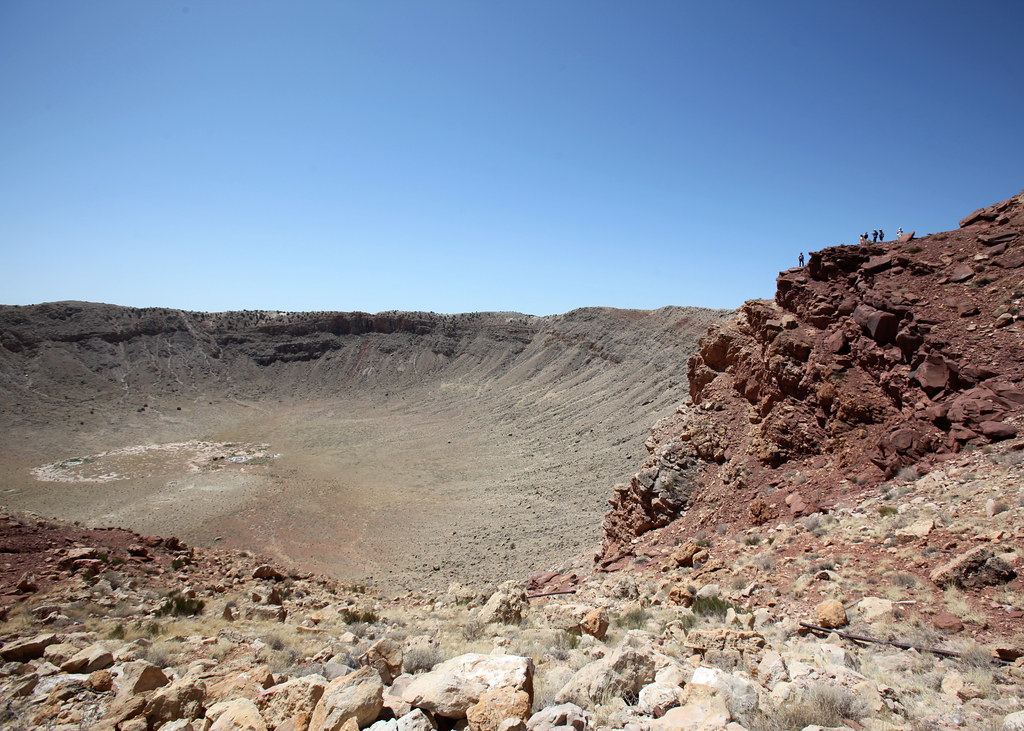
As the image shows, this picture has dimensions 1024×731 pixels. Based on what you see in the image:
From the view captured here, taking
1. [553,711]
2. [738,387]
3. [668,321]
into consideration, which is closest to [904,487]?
[738,387]

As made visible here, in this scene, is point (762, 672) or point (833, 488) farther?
point (833, 488)

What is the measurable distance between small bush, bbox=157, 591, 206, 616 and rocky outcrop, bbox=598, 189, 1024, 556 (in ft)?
29.9

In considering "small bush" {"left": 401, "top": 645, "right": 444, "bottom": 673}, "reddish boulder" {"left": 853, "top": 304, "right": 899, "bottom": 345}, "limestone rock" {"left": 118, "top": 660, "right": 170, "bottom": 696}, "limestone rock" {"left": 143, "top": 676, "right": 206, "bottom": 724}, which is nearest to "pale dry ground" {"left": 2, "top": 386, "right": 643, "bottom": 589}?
"reddish boulder" {"left": 853, "top": 304, "right": 899, "bottom": 345}

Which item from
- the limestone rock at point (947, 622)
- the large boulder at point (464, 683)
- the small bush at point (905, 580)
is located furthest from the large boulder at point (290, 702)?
the small bush at point (905, 580)

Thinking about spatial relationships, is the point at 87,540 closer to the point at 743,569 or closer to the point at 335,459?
the point at 743,569

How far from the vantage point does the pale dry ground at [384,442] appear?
23.7 metres

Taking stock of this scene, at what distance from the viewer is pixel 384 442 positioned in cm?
4597

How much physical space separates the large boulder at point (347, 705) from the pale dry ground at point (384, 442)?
14142 mm

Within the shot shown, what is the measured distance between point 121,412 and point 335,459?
95.6ft

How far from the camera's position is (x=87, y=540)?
11336mm

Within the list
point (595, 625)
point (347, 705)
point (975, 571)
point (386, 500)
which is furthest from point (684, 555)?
point (386, 500)

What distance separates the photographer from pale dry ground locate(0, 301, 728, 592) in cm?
2373

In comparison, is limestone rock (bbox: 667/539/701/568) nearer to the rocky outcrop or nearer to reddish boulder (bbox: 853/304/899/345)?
the rocky outcrop

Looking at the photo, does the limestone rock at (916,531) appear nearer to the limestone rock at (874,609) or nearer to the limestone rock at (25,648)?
the limestone rock at (874,609)
